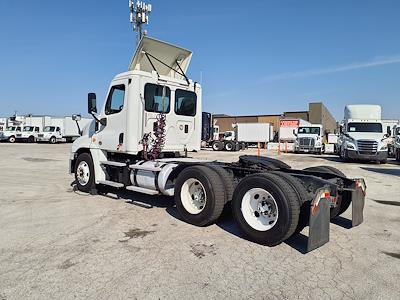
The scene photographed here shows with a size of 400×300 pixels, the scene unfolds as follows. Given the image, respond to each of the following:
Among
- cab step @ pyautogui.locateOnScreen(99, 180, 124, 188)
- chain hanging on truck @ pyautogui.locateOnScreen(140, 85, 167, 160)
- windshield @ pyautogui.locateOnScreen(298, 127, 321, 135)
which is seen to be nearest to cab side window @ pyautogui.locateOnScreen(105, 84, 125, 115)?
chain hanging on truck @ pyautogui.locateOnScreen(140, 85, 167, 160)

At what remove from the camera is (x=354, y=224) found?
5.60 meters

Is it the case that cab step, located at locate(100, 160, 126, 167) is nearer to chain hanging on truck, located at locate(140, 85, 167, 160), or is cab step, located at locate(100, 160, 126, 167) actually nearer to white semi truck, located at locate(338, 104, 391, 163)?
chain hanging on truck, located at locate(140, 85, 167, 160)

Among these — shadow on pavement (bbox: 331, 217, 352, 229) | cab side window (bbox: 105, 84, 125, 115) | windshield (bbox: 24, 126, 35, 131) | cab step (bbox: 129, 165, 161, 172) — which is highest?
windshield (bbox: 24, 126, 35, 131)

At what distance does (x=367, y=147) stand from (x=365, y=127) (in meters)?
1.49

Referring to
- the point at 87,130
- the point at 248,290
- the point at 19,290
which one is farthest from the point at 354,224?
the point at 87,130

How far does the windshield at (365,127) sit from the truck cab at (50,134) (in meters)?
35.1

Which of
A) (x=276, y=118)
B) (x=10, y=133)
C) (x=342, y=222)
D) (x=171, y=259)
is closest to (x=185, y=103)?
(x=342, y=222)

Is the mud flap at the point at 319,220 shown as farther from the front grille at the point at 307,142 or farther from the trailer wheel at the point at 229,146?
the trailer wheel at the point at 229,146

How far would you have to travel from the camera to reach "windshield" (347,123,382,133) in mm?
19969

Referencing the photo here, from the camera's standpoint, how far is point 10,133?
40.8m

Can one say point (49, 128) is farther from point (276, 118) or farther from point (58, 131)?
point (276, 118)

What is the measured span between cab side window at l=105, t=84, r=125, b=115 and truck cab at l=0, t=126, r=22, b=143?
38.9 meters

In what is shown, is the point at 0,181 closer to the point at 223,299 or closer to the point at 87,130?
the point at 87,130

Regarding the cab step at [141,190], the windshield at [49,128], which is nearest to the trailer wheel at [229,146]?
the windshield at [49,128]
